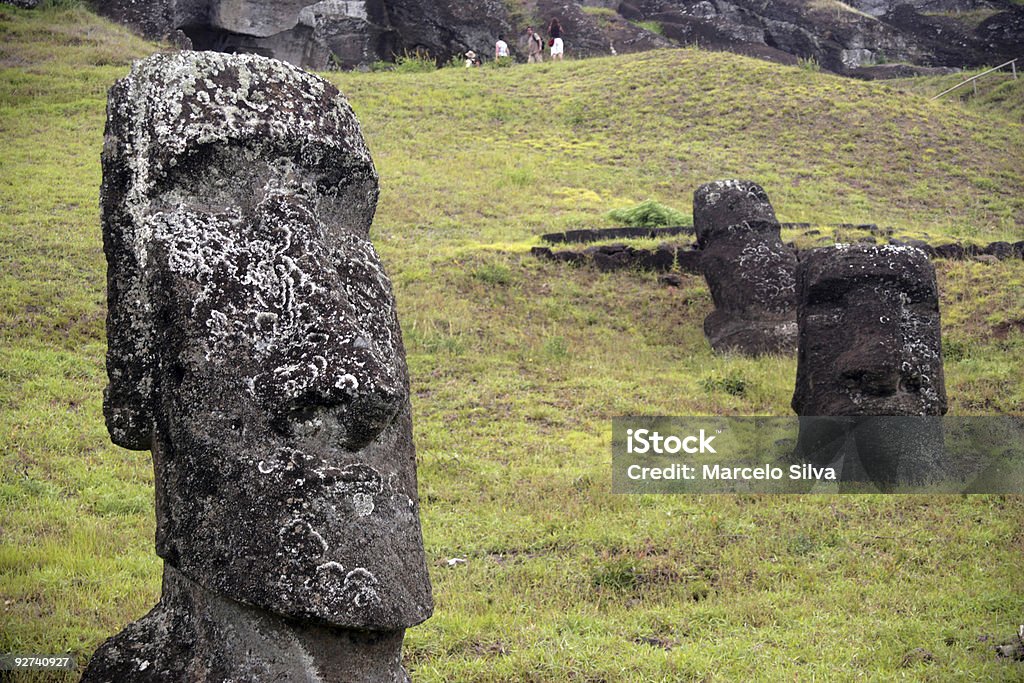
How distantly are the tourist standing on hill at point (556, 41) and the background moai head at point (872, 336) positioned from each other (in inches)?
1164

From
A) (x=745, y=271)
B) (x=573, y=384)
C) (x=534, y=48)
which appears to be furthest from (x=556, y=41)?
(x=573, y=384)

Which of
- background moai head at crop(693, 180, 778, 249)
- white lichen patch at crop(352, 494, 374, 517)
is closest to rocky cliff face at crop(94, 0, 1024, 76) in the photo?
background moai head at crop(693, 180, 778, 249)

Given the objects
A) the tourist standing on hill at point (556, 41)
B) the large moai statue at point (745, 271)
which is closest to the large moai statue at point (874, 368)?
the large moai statue at point (745, 271)

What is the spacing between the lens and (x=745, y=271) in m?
16.1

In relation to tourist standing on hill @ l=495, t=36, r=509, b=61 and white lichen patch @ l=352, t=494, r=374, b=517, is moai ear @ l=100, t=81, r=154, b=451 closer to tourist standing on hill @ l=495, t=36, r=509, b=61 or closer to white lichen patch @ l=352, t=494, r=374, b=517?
white lichen patch @ l=352, t=494, r=374, b=517

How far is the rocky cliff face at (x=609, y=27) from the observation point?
3609 cm

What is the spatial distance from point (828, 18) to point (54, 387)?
142ft

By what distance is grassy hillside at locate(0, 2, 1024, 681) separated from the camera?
652 centimetres

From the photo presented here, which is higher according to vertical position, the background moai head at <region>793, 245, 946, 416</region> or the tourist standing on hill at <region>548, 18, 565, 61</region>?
the tourist standing on hill at <region>548, 18, 565, 61</region>

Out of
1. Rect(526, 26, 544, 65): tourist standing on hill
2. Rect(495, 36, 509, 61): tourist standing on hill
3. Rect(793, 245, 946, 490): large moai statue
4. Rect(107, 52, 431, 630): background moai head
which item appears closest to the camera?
Rect(107, 52, 431, 630): background moai head

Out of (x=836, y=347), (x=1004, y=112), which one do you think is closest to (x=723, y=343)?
(x=836, y=347)

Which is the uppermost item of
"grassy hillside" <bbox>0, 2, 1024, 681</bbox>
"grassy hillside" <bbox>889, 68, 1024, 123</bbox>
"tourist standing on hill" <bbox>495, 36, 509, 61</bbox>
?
"tourist standing on hill" <bbox>495, 36, 509, 61</bbox>

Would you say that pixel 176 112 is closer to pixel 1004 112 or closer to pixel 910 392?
pixel 910 392

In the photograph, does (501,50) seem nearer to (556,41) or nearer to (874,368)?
(556,41)
